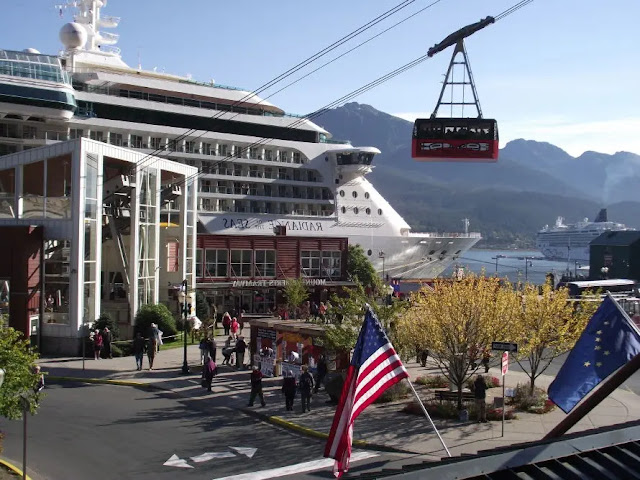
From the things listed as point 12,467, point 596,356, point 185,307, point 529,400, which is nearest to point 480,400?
point 529,400

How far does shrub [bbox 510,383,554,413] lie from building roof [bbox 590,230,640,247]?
64.9 meters

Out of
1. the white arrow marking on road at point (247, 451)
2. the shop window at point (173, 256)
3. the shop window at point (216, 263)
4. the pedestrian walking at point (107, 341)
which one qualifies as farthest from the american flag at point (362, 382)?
the shop window at point (216, 263)

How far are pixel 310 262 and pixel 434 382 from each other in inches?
1158

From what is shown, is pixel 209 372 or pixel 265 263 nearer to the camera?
pixel 209 372

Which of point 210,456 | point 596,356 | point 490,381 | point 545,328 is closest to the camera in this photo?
point 596,356

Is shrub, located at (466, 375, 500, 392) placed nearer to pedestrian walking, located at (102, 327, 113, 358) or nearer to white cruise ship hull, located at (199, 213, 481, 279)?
pedestrian walking, located at (102, 327, 113, 358)

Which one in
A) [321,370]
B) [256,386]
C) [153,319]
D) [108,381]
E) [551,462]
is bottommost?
[108,381]

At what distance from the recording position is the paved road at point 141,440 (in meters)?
14.4

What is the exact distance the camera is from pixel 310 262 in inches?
2024

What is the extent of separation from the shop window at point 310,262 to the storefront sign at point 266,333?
2618 cm

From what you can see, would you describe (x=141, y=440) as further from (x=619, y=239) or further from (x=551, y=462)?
(x=619, y=239)

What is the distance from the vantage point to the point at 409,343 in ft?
67.5

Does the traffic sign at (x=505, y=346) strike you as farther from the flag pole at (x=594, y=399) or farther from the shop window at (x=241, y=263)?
the shop window at (x=241, y=263)

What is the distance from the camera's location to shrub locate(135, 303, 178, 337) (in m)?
31.0
